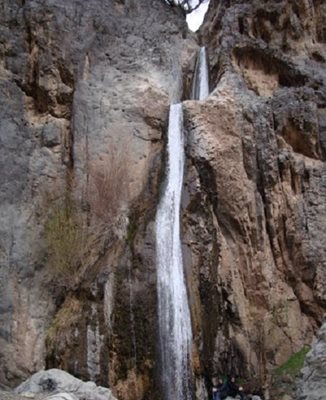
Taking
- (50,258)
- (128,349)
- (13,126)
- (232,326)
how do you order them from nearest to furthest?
(128,349), (232,326), (50,258), (13,126)

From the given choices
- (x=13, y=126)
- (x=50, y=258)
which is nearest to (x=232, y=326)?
(x=50, y=258)

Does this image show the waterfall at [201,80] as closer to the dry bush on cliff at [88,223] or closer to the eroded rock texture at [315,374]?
the dry bush on cliff at [88,223]

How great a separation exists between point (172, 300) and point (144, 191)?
4594mm

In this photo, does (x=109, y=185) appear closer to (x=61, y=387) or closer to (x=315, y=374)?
(x=61, y=387)

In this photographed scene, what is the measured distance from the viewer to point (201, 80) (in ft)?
76.2

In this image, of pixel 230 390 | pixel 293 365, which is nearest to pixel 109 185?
pixel 230 390

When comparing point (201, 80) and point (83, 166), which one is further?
point (201, 80)

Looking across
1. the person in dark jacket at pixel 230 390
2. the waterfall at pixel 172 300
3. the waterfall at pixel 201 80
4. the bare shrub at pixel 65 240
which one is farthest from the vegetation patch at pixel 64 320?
the waterfall at pixel 201 80

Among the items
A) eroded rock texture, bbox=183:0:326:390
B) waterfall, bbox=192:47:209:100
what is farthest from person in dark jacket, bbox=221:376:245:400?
waterfall, bbox=192:47:209:100

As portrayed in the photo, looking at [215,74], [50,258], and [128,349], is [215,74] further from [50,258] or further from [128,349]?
[128,349]

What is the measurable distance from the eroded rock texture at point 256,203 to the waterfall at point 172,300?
378 mm

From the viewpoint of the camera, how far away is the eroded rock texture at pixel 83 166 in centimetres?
1537

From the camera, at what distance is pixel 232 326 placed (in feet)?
53.2

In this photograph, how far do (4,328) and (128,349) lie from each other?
4.07m
